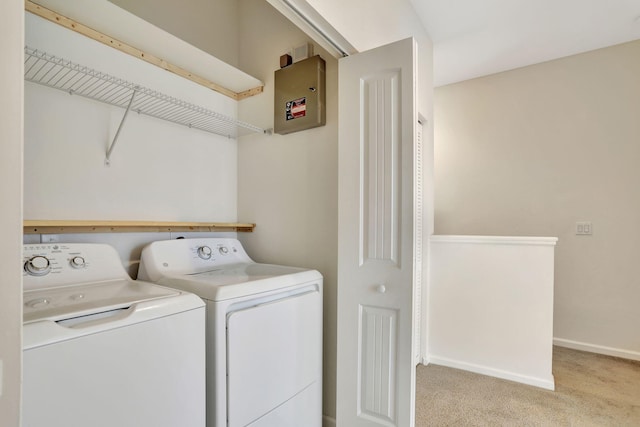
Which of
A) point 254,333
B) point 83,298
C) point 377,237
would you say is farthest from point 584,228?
point 83,298

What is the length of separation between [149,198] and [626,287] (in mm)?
3883

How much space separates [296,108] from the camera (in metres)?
1.90

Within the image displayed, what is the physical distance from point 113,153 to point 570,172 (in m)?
3.75

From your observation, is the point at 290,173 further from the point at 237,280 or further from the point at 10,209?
the point at 10,209

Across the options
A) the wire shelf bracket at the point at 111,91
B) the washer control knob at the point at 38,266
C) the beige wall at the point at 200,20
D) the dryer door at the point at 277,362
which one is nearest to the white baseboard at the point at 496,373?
the dryer door at the point at 277,362

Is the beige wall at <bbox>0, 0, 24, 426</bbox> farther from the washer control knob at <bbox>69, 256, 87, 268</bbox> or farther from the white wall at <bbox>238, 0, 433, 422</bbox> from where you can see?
the white wall at <bbox>238, 0, 433, 422</bbox>

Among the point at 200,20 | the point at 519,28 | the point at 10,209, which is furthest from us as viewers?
the point at 519,28

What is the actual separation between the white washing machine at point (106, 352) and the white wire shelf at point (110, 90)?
28.6 inches

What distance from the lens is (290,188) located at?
1.99m

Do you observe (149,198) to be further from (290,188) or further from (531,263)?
(531,263)

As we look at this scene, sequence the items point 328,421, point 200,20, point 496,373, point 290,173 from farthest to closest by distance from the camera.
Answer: point 496,373, point 200,20, point 290,173, point 328,421

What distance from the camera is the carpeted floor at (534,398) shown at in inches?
75.5

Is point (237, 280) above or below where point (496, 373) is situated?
above

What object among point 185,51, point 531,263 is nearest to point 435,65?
point 531,263
